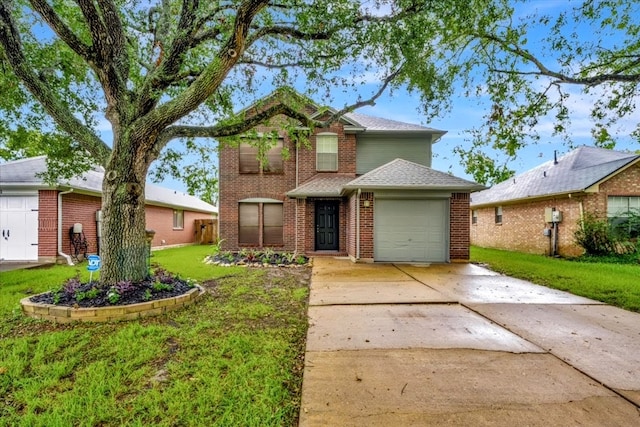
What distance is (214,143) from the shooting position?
8695 mm

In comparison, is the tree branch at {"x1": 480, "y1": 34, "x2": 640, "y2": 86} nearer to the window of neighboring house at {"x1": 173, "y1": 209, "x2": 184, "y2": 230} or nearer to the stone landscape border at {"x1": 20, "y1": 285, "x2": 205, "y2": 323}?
the stone landscape border at {"x1": 20, "y1": 285, "x2": 205, "y2": 323}

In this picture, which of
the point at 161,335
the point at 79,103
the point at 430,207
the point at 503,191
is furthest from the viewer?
the point at 503,191

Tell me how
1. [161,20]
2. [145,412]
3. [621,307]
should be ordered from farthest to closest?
[161,20], [621,307], [145,412]

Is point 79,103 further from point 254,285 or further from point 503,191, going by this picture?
point 503,191

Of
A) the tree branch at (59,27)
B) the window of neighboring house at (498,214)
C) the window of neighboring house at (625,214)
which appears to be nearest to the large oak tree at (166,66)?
the tree branch at (59,27)

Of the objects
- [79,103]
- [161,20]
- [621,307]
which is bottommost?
[621,307]

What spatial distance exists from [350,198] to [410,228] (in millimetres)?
2475

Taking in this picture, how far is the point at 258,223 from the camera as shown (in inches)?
525

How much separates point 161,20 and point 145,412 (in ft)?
25.6

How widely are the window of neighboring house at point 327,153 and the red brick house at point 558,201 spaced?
929 cm

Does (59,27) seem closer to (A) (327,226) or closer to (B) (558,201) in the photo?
(A) (327,226)

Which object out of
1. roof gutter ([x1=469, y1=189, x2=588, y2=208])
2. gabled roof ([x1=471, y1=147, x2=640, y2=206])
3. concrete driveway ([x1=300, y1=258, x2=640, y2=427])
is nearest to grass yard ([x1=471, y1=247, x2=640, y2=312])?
concrete driveway ([x1=300, y1=258, x2=640, y2=427])

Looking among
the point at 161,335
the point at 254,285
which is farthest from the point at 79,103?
the point at 161,335

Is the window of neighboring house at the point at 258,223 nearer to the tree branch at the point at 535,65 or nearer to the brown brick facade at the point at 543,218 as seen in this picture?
the tree branch at the point at 535,65
